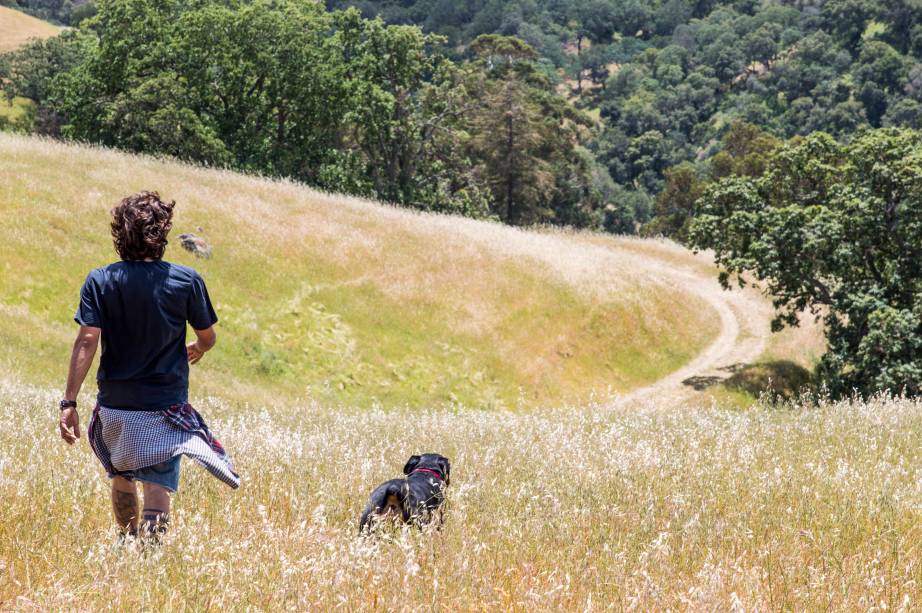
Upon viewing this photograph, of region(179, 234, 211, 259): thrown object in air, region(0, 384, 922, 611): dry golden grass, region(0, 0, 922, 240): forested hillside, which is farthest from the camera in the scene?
region(0, 0, 922, 240): forested hillside

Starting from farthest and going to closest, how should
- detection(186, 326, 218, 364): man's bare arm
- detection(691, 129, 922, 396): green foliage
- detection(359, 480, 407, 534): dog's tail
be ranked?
detection(691, 129, 922, 396): green foliage
detection(186, 326, 218, 364): man's bare arm
detection(359, 480, 407, 534): dog's tail

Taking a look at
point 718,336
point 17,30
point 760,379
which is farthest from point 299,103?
point 17,30

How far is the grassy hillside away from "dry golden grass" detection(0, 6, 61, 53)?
7121 cm

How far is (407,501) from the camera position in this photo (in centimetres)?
490

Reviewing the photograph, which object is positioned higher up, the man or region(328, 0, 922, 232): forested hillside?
region(328, 0, 922, 232): forested hillside

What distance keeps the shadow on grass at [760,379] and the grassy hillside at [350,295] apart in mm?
2195

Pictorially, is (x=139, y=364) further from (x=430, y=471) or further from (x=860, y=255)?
(x=860, y=255)

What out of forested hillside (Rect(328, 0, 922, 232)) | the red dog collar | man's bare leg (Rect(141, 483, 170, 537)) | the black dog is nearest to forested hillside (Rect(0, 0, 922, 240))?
the red dog collar

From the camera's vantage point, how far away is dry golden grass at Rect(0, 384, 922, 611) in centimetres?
374

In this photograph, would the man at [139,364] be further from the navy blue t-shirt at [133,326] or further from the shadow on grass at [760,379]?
the shadow on grass at [760,379]

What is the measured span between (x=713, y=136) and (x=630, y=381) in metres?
142

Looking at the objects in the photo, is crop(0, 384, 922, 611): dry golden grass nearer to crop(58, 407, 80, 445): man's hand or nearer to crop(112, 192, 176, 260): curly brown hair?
crop(58, 407, 80, 445): man's hand

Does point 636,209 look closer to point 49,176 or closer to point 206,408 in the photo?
point 49,176

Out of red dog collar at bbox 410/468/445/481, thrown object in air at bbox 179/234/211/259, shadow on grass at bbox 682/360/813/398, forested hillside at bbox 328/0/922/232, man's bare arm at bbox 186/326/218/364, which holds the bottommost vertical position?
shadow on grass at bbox 682/360/813/398
